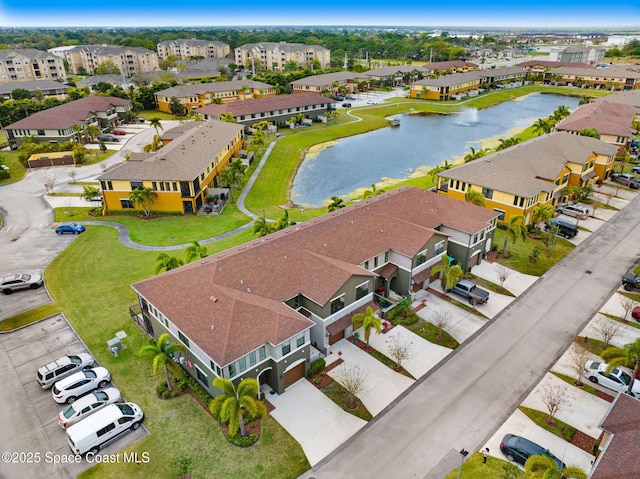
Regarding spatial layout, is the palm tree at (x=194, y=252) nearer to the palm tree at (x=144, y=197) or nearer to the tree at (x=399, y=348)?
the tree at (x=399, y=348)

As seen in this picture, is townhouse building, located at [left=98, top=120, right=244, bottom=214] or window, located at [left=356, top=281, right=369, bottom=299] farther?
townhouse building, located at [left=98, top=120, right=244, bottom=214]

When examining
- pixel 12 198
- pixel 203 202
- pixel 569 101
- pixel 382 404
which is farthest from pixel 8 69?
pixel 569 101

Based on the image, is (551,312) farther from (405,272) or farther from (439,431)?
(439,431)

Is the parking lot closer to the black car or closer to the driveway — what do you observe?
the driveway

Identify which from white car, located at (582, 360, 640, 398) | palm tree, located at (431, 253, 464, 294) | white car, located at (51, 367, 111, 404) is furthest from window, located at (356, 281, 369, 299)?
white car, located at (51, 367, 111, 404)

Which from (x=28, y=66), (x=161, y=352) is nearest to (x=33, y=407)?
(x=161, y=352)

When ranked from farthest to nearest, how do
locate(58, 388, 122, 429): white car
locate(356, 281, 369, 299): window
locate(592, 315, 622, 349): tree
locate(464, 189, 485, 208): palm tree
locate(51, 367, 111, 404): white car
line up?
1. locate(464, 189, 485, 208): palm tree
2. locate(356, 281, 369, 299): window
3. locate(592, 315, 622, 349): tree
4. locate(51, 367, 111, 404): white car
5. locate(58, 388, 122, 429): white car
